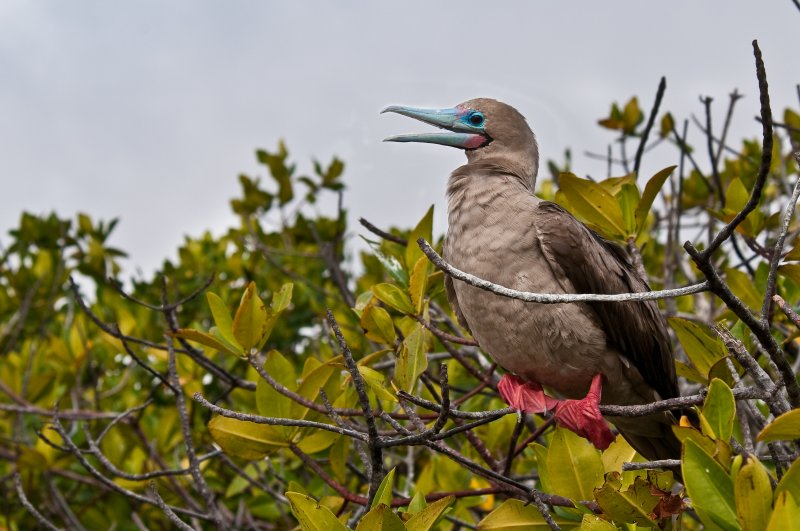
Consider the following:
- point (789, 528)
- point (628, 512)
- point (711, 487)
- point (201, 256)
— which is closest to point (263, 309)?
point (628, 512)

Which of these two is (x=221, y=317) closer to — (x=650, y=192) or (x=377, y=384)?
(x=377, y=384)

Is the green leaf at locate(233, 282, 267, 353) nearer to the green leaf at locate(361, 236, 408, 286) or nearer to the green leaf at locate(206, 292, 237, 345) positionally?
the green leaf at locate(206, 292, 237, 345)

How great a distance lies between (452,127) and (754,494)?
2.56 metres

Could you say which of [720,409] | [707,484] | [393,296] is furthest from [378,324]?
[707,484]

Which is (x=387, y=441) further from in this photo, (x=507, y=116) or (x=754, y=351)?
(x=507, y=116)

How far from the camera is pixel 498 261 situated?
319 cm

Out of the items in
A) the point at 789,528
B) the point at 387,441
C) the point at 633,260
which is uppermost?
the point at 633,260

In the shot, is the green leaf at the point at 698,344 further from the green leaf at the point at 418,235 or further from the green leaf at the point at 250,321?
the green leaf at the point at 250,321

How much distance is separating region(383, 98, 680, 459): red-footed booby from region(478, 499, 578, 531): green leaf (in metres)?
0.55

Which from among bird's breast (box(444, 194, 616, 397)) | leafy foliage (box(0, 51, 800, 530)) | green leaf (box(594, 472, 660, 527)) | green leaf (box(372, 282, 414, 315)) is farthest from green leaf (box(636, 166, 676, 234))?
green leaf (box(594, 472, 660, 527))

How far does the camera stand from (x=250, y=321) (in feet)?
9.67

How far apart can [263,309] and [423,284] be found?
0.55 metres

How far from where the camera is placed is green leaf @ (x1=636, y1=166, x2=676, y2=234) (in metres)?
3.08

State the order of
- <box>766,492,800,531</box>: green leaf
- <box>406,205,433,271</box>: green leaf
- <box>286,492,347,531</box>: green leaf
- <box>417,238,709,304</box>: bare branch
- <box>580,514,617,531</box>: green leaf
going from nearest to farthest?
<box>766,492,800,531</box>: green leaf, <box>417,238,709,304</box>: bare branch, <box>580,514,617,531</box>: green leaf, <box>286,492,347,531</box>: green leaf, <box>406,205,433,271</box>: green leaf
